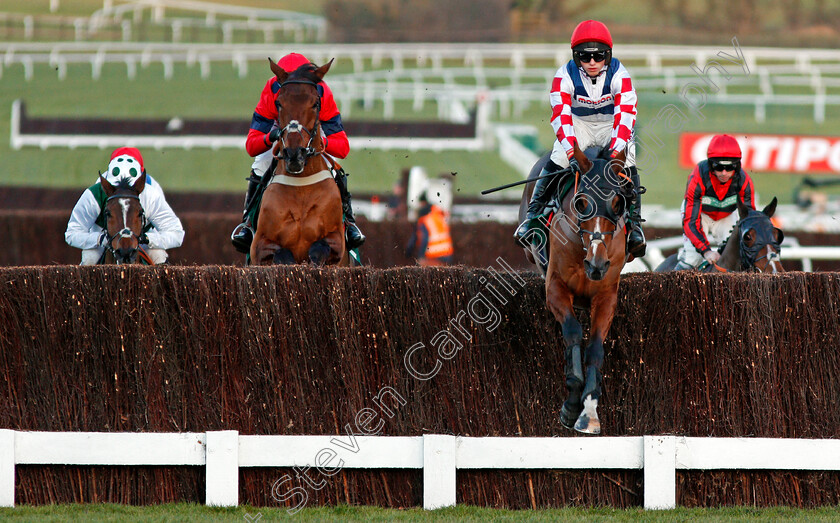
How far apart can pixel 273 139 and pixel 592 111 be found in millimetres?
2050

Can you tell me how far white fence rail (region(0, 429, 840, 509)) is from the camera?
5305 mm

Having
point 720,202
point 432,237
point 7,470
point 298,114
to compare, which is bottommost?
point 7,470

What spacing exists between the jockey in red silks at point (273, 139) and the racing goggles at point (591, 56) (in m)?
1.84

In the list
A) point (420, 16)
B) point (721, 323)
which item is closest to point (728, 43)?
point (420, 16)

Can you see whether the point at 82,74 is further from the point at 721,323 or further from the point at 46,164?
the point at 721,323

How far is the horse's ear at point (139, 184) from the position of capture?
7191 mm

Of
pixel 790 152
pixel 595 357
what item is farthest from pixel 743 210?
pixel 790 152

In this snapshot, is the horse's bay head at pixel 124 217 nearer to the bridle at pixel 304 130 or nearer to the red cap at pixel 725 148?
the bridle at pixel 304 130

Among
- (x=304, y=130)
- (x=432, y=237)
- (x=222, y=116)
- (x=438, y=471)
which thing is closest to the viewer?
(x=438, y=471)

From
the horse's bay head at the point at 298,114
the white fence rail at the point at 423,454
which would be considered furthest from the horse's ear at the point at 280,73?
the white fence rail at the point at 423,454

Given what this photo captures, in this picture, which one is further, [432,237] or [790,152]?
[790,152]

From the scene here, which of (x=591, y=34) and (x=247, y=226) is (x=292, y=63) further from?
(x=591, y=34)

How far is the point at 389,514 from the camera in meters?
5.22

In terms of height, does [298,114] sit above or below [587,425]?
above
